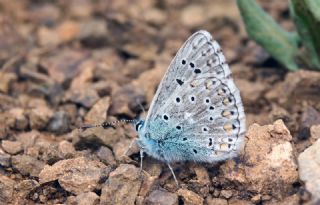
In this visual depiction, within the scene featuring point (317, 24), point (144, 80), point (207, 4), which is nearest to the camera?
point (317, 24)

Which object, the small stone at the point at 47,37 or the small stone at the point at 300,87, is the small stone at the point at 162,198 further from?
the small stone at the point at 47,37

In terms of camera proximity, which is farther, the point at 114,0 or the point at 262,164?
the point at 114,0

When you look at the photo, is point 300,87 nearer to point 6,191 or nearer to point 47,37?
point 6,191

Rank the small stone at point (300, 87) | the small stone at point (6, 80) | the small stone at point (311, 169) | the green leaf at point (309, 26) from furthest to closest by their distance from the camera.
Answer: the small stone at point (6, 80), the small stone at point (300, 87), the green leaf at point (309, 26), the small stone at point (311, 169)

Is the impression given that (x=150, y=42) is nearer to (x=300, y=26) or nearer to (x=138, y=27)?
(x=138, y=27)

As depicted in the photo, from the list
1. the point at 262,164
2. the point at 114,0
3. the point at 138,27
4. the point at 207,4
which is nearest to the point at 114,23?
the point at 138,27

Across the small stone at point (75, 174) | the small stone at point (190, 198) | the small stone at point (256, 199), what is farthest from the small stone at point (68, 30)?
the small stone at point (256, 199)

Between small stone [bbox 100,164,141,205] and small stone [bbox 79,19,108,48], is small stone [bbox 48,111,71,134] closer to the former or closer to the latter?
small stone [bbox 100,164,141,205]
